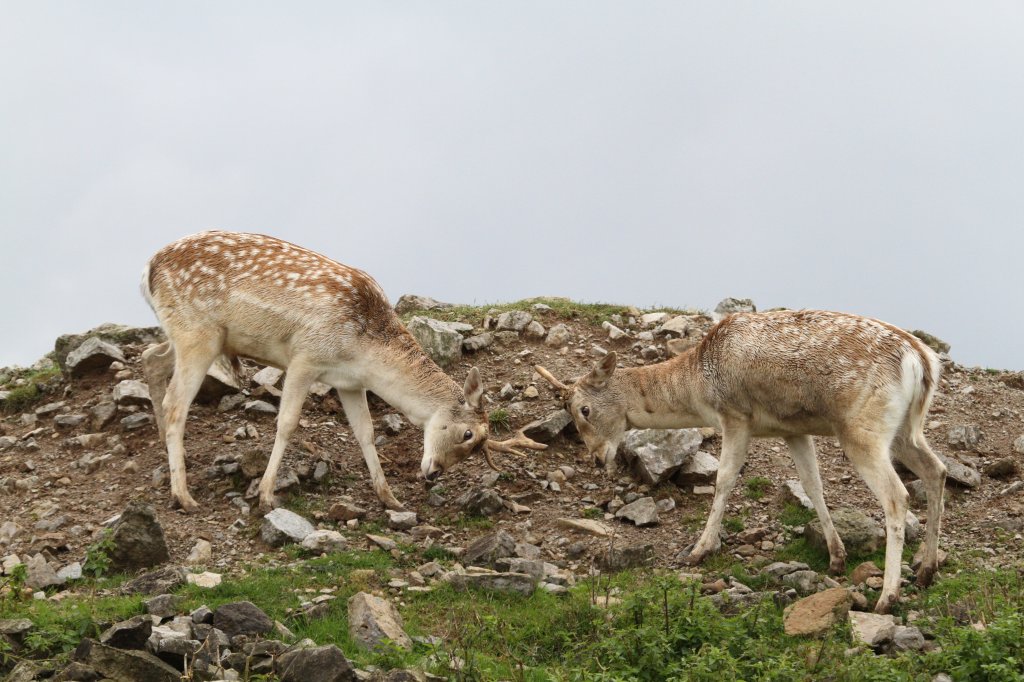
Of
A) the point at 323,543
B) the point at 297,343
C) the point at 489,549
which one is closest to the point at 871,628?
the point at 489,549

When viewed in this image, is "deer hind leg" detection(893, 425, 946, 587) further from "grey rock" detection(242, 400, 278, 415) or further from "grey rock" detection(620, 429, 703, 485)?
"grey rock" detection(242, 400, 278, 415)

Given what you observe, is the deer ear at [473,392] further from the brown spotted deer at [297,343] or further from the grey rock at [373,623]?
the grey rock at [373,623]

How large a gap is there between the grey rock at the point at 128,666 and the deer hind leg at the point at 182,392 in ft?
14.9

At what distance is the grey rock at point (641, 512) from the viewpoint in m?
12.0

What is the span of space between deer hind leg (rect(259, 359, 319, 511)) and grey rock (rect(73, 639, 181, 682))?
14.7 ft

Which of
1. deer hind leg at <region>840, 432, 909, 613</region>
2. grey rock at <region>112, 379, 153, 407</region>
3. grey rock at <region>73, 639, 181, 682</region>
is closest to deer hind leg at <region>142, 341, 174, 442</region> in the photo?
grey rock at <region>112, 379, 153, 407</region>

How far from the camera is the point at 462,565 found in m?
10.5

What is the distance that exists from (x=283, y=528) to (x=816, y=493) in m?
5.26

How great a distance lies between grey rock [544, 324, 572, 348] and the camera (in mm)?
15422

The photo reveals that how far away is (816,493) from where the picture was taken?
10.8m

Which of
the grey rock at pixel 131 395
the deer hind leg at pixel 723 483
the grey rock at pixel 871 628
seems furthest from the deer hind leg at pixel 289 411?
the grey rock at pixel 871 628

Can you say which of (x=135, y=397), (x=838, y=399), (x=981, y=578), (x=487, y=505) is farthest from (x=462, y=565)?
(x=135, y=397)

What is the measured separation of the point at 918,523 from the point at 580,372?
481 centimetres

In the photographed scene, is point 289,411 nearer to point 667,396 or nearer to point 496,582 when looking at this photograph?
point 496,582
